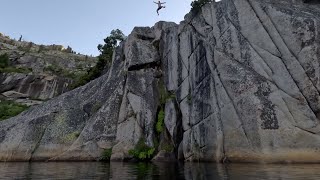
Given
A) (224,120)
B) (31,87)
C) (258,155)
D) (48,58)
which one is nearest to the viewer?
(258,155)

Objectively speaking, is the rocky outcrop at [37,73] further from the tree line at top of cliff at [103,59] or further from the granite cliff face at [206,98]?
the granite cliff face at [206,98]

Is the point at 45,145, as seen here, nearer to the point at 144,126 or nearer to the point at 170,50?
the point at 144,126

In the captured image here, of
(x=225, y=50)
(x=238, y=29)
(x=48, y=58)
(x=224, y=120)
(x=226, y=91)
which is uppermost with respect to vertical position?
(x=48, y=58)

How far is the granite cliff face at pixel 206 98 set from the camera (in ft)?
73.2

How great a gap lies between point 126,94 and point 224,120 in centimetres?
1283

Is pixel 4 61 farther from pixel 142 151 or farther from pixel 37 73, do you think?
pixel 142 151

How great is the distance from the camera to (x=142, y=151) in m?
28.9

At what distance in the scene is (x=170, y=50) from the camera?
1385 inches

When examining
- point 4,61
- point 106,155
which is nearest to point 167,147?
point 106,155

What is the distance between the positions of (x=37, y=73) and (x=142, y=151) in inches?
2163

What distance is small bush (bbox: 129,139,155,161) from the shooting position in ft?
92.8

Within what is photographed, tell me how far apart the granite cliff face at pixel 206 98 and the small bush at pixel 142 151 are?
730mm

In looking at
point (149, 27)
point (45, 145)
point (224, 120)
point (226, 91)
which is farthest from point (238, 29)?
point (45, 145)

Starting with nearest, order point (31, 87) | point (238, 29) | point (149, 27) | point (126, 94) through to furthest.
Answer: point (238, 29) < point (126, 94) < point (149, 27) < point (31, 87)
